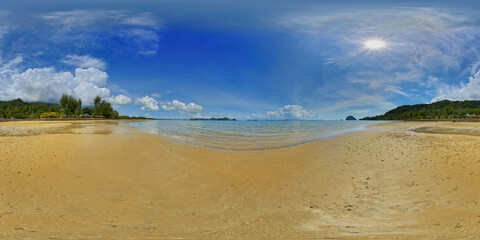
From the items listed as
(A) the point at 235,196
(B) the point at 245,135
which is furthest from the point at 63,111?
(A) the point at 235,196

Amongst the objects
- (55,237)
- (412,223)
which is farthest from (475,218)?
(55,237)

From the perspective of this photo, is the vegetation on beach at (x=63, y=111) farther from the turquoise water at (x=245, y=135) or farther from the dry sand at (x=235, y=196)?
the dry sand at (x=235, y=196)

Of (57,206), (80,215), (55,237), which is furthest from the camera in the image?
(57,206)

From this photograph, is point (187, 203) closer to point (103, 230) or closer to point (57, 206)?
point (103, 230)

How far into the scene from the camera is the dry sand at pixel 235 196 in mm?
5371

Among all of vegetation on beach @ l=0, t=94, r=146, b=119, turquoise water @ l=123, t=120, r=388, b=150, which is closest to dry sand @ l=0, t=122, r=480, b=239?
turquoise water @ l=123, t=120, r=388, b=150

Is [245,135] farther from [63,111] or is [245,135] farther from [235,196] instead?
[63,111]

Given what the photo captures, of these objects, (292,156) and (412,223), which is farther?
(292,156)

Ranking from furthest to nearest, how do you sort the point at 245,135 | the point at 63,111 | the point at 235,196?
the point at 63,111
the point at 245,135
the point at 235,196

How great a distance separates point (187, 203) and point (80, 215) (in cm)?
278

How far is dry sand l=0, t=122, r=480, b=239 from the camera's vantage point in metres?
5.37

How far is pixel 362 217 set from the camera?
6262 millimetres

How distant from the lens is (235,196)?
763 centimetres

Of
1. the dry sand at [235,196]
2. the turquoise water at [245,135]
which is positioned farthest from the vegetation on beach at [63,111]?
the dry sand at [235,196]
